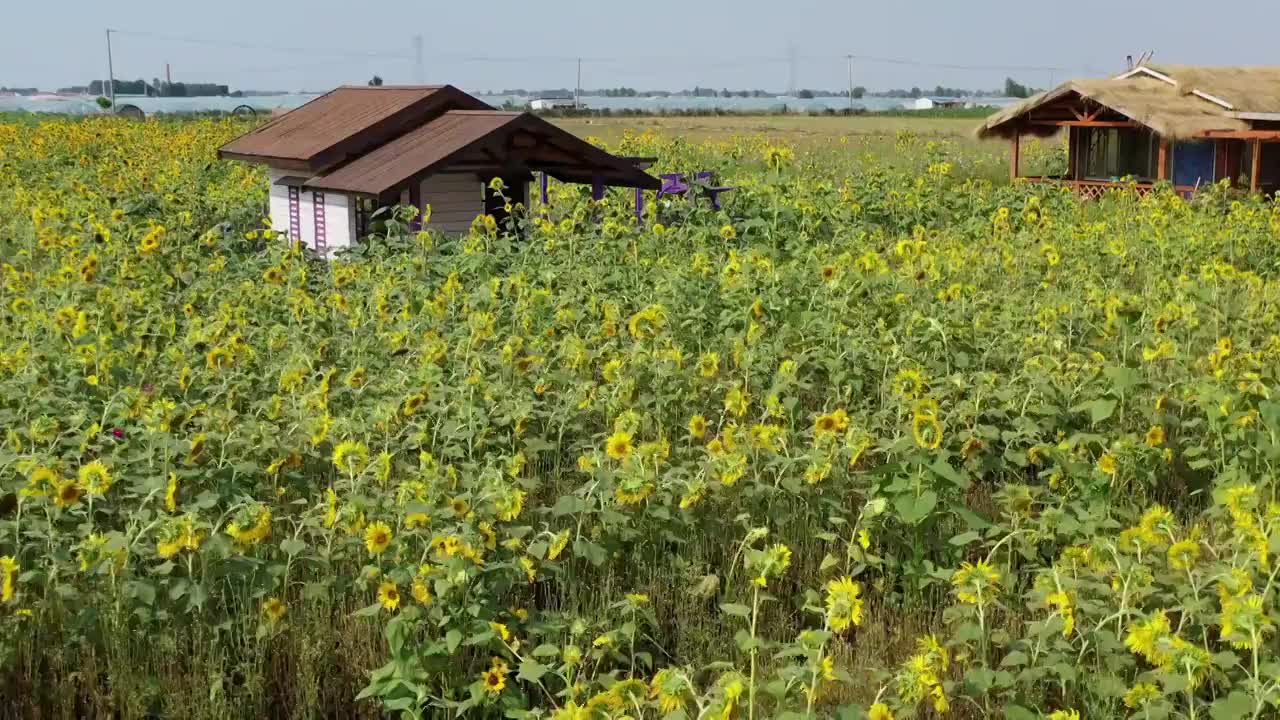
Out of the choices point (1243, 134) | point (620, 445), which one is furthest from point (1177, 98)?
point (620, 445)

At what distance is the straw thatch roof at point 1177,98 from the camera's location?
17391mm

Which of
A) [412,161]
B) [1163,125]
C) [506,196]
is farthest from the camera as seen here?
[1163,125]

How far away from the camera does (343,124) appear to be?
11000 millimetres

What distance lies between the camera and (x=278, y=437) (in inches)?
164

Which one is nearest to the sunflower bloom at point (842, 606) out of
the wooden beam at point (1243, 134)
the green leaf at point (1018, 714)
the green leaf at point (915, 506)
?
the green leaf at point (1018, 714)

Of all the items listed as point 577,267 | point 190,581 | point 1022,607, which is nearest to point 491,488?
point 190,581

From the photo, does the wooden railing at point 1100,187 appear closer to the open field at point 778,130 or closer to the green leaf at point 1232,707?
the open field at point 778,130

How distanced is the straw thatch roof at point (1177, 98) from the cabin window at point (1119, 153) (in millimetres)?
773

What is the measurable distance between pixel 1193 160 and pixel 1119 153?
49.1 inches

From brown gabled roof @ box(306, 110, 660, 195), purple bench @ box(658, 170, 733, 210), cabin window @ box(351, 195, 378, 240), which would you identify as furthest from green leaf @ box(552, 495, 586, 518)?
purple bench @ box(658, 170, 733, 210)

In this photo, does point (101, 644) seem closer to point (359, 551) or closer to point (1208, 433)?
point (359, 551)

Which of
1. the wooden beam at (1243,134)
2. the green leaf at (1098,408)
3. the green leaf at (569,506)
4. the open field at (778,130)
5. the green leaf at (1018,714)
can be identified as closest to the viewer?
the green leaf at (1018,714)

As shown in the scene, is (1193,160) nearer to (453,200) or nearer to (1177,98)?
(1177,98)

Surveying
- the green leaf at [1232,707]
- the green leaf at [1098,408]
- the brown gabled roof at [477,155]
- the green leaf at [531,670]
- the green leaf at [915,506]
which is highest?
the brown gabled roof at [477,155]
